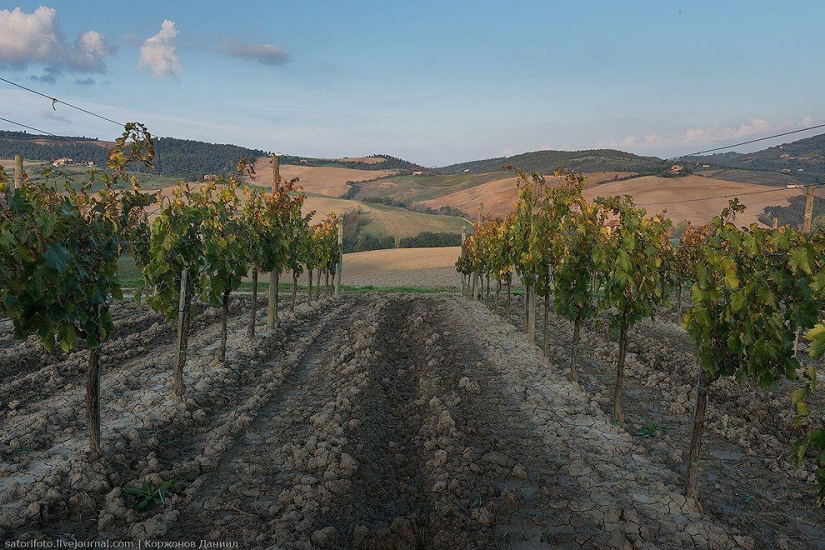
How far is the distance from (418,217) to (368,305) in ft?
147

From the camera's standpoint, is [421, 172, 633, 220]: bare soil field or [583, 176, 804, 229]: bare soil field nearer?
[583, 176, 804, 229]: bare soil field

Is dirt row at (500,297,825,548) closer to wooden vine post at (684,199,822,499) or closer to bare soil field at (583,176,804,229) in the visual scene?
wooden vine post at (684,199,822,499)

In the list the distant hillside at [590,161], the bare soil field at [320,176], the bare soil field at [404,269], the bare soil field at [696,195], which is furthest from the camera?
the bare soil field at [320,176]

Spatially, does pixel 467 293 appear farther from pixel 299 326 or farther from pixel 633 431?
pixel 633 431

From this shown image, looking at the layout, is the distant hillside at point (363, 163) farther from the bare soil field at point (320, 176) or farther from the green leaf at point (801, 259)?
the green leaf at point (801, 259)

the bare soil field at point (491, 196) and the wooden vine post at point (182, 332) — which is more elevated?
the bare soil field at point (491, 196)

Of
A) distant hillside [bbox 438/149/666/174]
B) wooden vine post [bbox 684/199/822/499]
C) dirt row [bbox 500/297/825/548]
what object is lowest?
dirt row [bbox 500/297/825/548]

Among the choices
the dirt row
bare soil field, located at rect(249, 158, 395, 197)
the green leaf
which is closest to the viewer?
the green leaf

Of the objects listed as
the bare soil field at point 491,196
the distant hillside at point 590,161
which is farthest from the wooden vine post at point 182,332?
the distant hillside at point 590,161

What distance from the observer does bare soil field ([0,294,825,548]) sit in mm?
5078

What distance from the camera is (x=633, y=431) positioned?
7.84m

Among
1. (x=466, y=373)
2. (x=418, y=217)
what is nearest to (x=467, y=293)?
(x=466, y=373)

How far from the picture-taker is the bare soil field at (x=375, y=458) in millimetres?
Result: 5078

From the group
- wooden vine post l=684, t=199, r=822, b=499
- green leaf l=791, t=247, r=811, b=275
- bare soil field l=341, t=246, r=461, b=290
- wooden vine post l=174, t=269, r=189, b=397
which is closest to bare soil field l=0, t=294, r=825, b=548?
wooden vine post l=174, t=269, r=189, b=397
